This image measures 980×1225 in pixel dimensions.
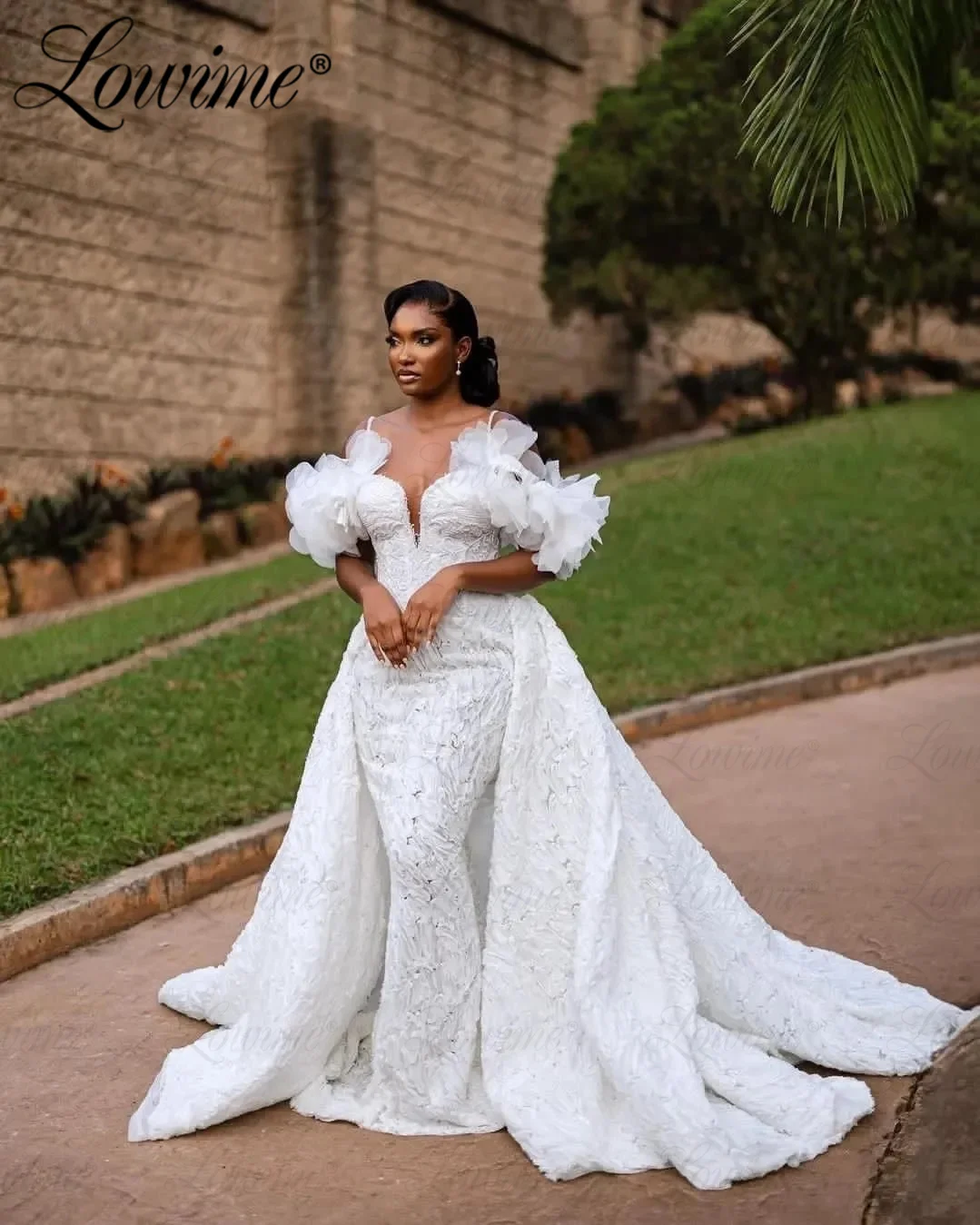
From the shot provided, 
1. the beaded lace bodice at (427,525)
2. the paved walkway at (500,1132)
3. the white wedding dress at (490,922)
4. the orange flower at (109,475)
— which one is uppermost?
the orange flower at (109,475)

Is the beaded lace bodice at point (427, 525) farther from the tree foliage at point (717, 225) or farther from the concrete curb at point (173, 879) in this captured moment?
the tree foliage at point (717, 225)

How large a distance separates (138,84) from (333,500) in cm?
1073

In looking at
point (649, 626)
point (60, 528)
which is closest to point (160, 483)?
point (60, 528)

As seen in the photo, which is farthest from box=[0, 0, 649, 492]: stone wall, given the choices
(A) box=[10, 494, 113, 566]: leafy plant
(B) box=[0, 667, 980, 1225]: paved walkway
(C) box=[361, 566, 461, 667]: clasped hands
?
(C) box=[361, 566, 461, 667]: clasped hands

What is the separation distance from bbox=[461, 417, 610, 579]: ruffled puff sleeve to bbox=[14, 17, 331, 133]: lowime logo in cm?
985

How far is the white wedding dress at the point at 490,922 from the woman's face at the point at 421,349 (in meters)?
0.18

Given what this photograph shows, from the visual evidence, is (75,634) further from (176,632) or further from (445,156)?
(445,156)

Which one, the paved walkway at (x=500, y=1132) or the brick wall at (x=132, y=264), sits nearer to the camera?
the paved walkway at (x=500, y=1132)

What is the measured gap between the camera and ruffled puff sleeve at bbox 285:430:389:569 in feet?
12.5

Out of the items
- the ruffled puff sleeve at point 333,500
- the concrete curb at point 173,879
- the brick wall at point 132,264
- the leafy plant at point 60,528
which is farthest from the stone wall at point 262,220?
the ruffled puff sleeve at point 333,500

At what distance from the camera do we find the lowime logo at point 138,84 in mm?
12352

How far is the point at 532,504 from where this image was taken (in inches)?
146

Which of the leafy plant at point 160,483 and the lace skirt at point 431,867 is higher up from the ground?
the leafy plant at point 160,483

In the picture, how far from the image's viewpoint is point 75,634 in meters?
9.70
